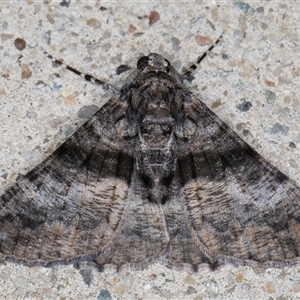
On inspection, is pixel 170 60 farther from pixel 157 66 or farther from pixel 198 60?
pixel 157 66

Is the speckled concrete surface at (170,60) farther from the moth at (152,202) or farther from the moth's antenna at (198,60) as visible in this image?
the moth at (152,202)

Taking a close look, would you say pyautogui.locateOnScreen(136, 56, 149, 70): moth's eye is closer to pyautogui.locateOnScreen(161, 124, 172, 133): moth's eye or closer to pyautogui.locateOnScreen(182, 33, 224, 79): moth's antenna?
pyautogui.locateOnScreen(182, 33, 224, 79): moth's antenna

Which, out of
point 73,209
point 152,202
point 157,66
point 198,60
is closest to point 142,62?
point 157,66

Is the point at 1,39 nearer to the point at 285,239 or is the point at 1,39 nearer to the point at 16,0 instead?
the point at 16,0

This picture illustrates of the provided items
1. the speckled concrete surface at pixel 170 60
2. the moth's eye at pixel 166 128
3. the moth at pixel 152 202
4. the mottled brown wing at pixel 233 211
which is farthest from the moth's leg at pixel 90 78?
the mottled brown wing at pixel 233 211

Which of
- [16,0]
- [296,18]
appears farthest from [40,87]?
[296,18]

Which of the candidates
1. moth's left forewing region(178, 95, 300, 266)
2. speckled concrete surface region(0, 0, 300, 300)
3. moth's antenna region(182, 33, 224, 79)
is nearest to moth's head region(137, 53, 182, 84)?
moth's antenna region(182, 33, 224, 79)
